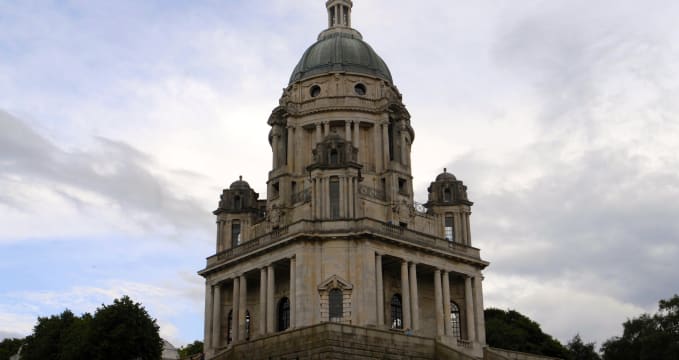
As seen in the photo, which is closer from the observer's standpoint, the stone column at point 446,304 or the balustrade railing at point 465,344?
the balustrade railing at point 465,344

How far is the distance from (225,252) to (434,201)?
17342 millimetres

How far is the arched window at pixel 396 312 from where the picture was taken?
59803 mm

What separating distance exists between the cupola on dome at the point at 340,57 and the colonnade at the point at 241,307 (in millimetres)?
18462

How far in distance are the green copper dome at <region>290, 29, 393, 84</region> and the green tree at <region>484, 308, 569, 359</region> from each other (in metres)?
29.2

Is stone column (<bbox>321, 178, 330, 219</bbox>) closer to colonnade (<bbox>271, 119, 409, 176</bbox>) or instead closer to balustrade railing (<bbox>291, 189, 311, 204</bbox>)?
balustrade railing (<bbox>291, 189, 311, 204</bbox>)

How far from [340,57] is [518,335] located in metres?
34.1

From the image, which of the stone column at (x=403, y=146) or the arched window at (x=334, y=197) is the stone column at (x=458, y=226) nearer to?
the stone column at (x=403, y=146)

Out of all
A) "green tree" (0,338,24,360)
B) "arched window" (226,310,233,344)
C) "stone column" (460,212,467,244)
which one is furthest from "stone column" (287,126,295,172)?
"green tree" (0,338,24,360)

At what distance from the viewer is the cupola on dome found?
69.9m

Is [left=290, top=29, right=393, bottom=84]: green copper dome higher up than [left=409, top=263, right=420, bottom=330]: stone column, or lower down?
higher up

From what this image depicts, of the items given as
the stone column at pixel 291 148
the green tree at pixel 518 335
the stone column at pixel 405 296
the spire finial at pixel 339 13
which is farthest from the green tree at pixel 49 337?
the green tree at pixel 518 335

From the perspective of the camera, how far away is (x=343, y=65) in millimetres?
69688

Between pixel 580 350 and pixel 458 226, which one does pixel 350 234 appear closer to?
pixel 458 226

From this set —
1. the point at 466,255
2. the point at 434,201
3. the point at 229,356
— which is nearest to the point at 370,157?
the point at 434,201
